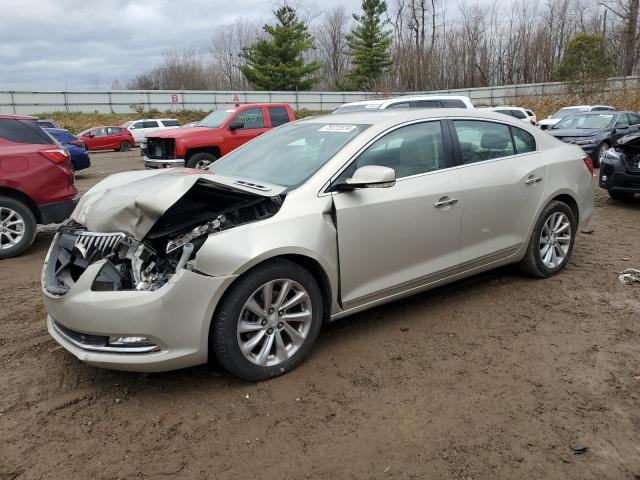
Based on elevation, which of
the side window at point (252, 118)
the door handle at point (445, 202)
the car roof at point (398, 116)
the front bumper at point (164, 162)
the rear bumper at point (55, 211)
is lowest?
the rear bumper at point (55, 211)

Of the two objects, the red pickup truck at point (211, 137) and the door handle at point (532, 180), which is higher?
the red pickup truck at point (211, 137)

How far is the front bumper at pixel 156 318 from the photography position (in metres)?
2.76

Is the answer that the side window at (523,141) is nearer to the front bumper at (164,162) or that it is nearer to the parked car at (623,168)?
the parked car at (623,168)

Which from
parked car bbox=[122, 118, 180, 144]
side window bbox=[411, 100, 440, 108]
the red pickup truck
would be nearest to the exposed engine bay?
the red pickup truck

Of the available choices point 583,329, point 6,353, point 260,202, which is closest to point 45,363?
point 6,353

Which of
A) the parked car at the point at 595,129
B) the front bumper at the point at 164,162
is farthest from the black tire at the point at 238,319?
the parked car at the point at 595,129

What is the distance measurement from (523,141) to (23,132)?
5.80 m

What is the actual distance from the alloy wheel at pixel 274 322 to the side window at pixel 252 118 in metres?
9.71

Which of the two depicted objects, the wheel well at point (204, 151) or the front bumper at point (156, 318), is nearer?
the front bumper at point (156, 318)

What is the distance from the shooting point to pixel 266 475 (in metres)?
2.37

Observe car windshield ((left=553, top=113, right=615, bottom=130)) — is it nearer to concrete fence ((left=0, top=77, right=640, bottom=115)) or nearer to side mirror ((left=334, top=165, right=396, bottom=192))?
side mirror ((left=334, top=165, right=396, bottom=192))

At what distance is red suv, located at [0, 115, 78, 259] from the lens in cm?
594

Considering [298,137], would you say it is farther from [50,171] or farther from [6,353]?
[50,171]

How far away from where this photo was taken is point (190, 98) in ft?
129
